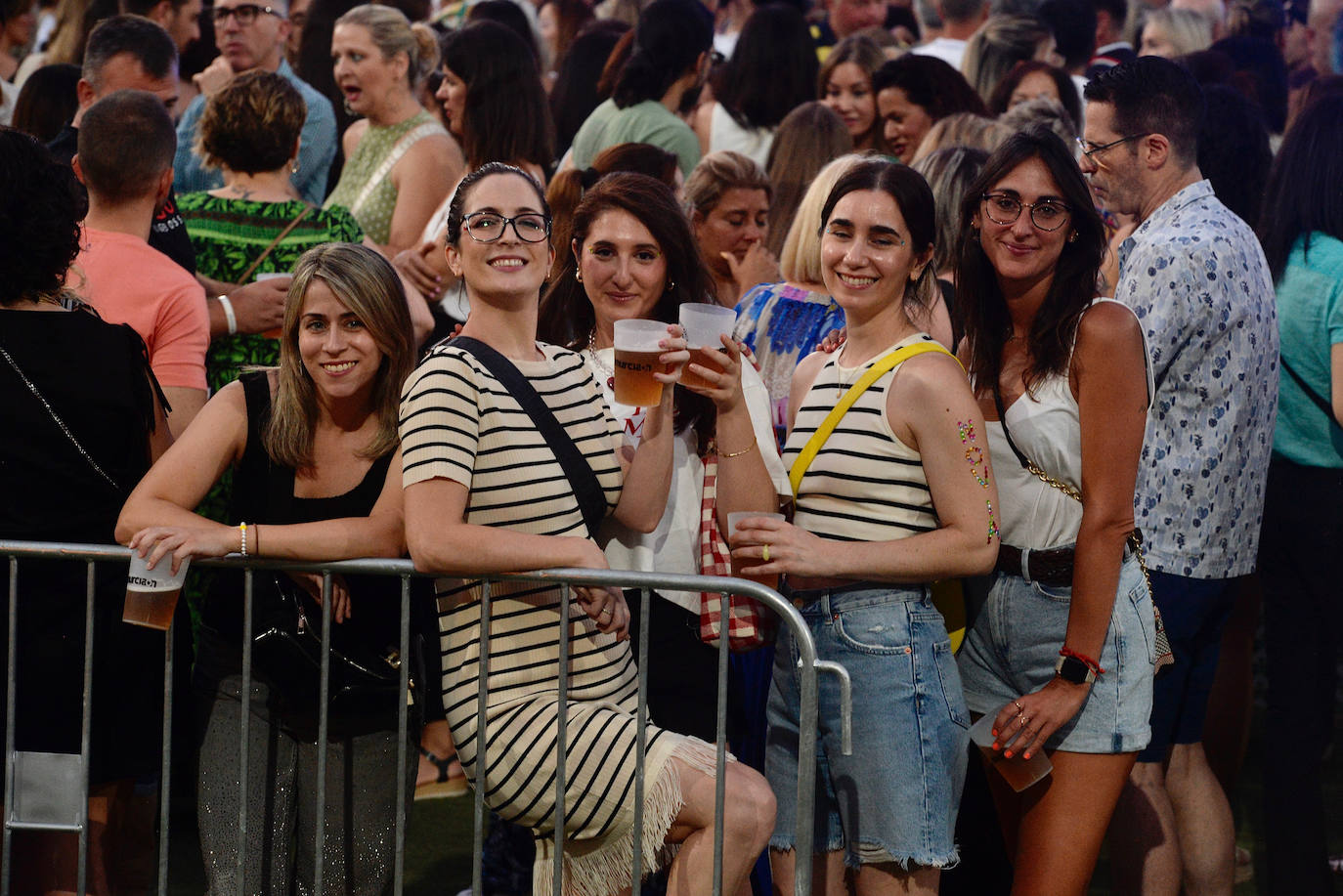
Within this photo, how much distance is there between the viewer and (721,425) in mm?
3166

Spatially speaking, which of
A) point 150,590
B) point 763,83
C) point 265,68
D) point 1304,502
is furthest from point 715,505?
point 763,83

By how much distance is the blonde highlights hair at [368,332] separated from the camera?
327 centimetres

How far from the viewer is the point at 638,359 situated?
9.79ft

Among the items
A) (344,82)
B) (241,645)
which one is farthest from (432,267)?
(241,645)

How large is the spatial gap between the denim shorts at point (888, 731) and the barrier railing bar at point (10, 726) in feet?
5.39

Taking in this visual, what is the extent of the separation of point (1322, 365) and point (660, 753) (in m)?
2.62

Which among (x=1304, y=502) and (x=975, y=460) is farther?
(x=1304, y=502)

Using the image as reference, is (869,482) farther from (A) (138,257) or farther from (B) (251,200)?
(B) (251,200)

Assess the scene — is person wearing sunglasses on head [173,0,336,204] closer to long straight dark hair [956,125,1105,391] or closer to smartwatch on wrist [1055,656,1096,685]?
long straight dark hair [956,125,1105,391]

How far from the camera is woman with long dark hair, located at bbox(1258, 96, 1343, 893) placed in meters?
4.29

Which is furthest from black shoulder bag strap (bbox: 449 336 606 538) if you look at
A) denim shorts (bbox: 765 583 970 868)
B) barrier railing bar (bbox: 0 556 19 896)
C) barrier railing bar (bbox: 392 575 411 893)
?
barrier railing bar (bbox: 0 556 19 896)

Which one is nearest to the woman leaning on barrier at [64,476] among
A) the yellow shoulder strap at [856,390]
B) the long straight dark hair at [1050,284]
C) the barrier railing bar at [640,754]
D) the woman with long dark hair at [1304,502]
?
the barrier railing bar at [640,754]

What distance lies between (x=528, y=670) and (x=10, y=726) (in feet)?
3.67

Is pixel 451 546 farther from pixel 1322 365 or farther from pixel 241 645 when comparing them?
pixel 1322 365
